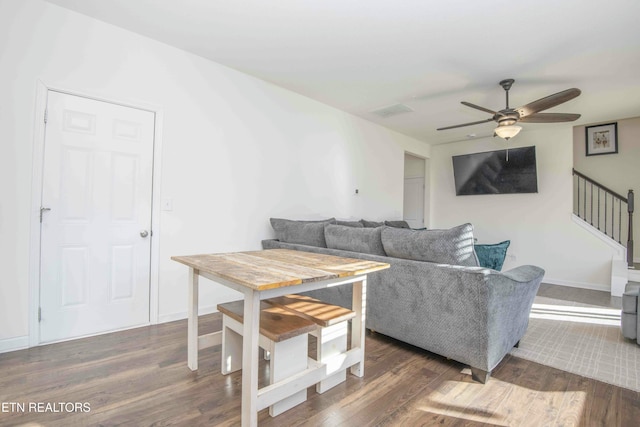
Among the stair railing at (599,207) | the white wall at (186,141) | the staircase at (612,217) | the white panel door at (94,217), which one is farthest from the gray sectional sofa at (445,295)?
the stair railing at (599,207)

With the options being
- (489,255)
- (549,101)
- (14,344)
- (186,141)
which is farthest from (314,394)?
(549,101)

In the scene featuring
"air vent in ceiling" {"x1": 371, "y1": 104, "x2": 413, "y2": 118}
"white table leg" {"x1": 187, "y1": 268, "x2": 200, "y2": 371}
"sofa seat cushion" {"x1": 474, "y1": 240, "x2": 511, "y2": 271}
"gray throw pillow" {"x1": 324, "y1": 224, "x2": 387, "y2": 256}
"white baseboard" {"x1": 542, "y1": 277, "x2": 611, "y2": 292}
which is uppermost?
"air vent in ceiling" {"x1": 371, "y1": 104, "x2": 413, "y2": 118}

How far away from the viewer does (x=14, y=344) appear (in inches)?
86.7

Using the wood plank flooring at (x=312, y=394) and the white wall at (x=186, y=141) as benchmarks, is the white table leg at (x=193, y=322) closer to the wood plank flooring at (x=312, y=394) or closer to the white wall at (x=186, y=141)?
the wood plank flooring at (x=312, y=394)

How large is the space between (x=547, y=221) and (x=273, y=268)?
5.62 metres

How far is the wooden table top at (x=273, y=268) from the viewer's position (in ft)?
4.42

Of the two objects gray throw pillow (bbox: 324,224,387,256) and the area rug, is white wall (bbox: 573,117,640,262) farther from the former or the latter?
gray throw pillow (bbox: 324,224,387,256)

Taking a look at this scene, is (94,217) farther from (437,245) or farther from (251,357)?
(437,245)

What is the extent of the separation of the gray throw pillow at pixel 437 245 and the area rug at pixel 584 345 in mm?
1053

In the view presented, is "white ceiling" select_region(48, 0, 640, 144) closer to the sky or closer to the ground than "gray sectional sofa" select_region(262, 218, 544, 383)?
closer to the sky

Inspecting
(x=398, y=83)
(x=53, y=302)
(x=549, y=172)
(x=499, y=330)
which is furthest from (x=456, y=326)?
(x=549, y=172)

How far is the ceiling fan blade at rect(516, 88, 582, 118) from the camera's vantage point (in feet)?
9.34

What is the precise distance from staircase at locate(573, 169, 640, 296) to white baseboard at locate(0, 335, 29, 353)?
658 cm

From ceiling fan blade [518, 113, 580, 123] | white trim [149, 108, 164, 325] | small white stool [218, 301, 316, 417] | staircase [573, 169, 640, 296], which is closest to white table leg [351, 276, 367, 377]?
small white stool [218, 301, 316, 417]
